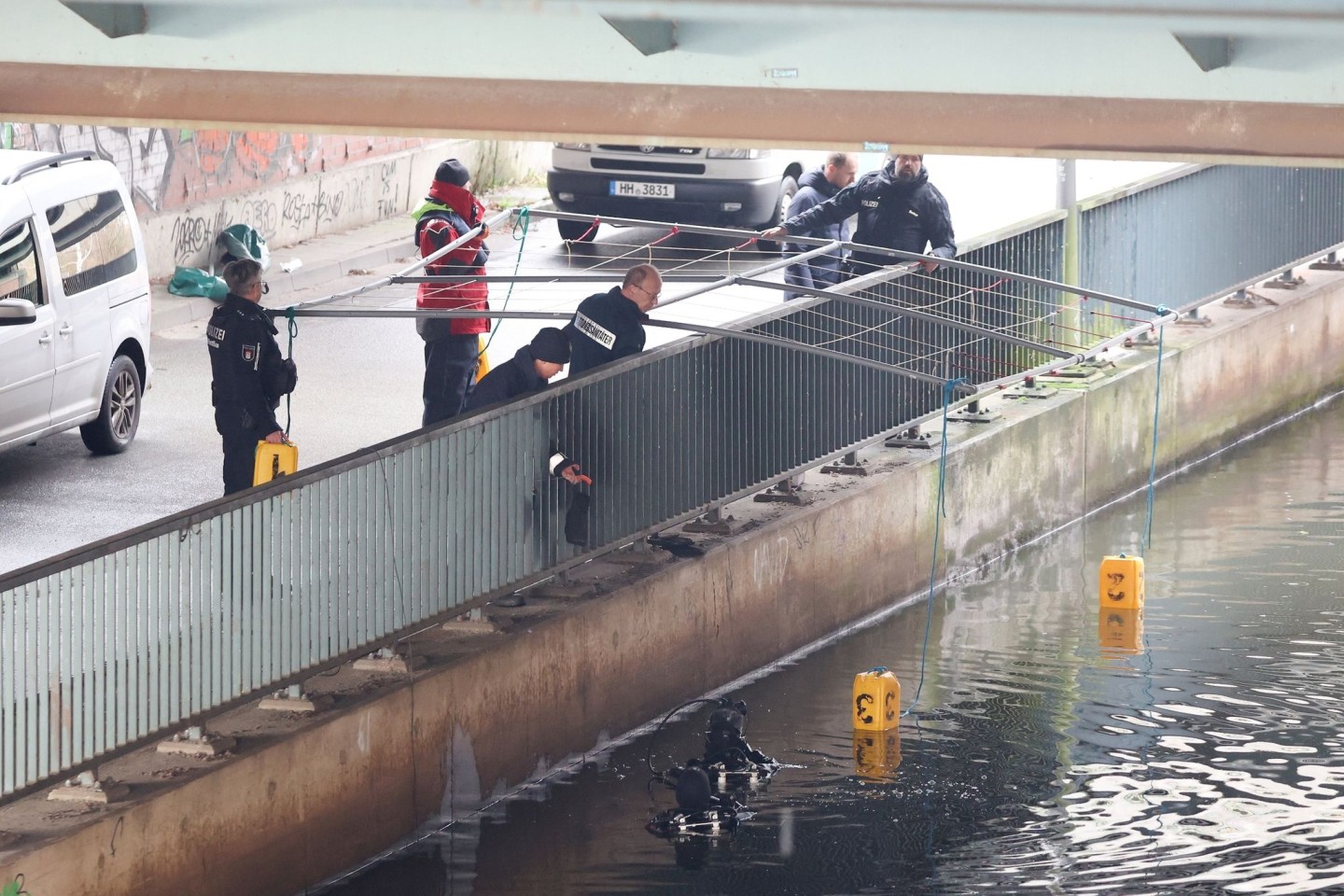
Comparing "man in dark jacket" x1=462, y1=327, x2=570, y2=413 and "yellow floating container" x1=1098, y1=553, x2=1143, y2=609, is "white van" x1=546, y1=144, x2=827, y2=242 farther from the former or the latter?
"man in dark jacket" x1=462, y1=327, x2=570, y2=413

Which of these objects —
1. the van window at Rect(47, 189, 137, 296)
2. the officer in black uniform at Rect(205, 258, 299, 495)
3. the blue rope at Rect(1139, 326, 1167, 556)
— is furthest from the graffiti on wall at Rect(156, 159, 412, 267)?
the officer in black uniform at Rect(205, 258, 299, 495)

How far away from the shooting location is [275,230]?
2259 cm

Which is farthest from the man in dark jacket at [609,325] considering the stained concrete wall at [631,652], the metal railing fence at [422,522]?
the stained concrete wall at [631,652]

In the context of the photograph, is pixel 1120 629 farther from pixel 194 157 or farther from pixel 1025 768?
pixel 194 157

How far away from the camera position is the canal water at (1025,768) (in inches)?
420

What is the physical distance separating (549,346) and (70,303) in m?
4.00

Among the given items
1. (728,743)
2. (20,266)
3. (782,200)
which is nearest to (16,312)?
(20,266)

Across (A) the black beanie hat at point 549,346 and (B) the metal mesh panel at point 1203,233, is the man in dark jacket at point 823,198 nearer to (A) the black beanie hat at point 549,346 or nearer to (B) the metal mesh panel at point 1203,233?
(B) the metal mesh panel at point 1203,233

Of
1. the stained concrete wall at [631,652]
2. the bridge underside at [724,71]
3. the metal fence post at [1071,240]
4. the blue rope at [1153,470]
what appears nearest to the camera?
the bridge underside at [724,71]

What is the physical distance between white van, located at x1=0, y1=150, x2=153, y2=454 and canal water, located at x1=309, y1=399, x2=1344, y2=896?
14.7 feet

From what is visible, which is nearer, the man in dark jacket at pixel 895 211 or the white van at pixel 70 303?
the white van at pixel 70 303

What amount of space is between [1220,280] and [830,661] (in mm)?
7454

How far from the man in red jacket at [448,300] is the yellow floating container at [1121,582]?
13.2ft

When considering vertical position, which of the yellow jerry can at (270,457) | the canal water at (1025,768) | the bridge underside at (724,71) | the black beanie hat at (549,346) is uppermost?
the bridge underside at (724,71)
